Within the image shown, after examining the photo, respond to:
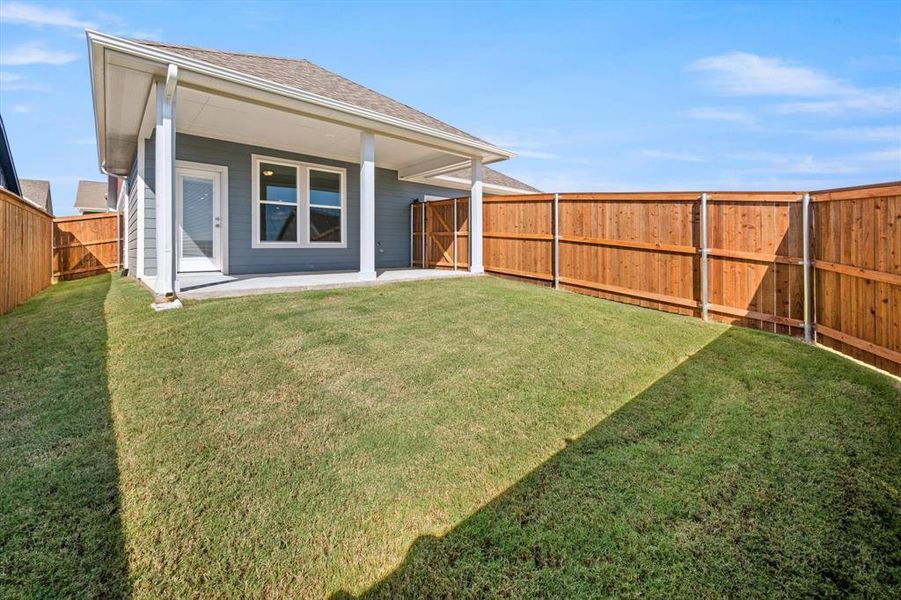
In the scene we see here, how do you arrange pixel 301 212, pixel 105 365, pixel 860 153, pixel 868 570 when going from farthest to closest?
pixel 860 153
pixel 301 212
pixel 105 365
pixel 868 570

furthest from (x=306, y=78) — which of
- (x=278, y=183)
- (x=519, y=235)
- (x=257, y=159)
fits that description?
(x=519, y=235)

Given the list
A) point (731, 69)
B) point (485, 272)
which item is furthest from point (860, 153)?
point (485, 272)

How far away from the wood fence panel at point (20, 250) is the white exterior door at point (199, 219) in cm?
229

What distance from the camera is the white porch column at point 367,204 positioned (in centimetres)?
699

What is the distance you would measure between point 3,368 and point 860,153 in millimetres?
28766

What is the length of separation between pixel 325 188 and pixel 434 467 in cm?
823

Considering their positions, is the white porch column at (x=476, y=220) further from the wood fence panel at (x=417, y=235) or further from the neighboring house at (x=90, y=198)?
the neighboring house at (x=90, y=198)

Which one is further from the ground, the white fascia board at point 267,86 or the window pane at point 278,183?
the white fascia board at point 267,86

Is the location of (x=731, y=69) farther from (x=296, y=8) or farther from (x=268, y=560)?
(x=268, y=560)

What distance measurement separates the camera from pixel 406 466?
8.27 feet

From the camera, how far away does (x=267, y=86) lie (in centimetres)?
571

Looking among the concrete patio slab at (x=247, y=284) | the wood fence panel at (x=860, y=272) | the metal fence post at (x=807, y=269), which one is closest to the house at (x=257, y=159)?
the concrete patio slab at (x=247, y=284)

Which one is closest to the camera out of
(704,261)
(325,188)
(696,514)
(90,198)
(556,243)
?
(696,514)

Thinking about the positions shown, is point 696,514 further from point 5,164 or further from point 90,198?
point 90,198
